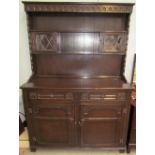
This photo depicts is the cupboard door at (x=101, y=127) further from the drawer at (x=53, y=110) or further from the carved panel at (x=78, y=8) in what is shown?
the carved panel at (x=78, y=8)

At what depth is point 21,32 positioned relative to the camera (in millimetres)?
2240

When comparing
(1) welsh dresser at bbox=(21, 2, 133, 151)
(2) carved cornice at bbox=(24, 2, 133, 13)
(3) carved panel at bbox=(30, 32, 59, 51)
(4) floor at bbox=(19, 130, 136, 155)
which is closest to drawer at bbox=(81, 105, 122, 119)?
(1) welsh dresser at bbox=(21, 2, 133, 151)

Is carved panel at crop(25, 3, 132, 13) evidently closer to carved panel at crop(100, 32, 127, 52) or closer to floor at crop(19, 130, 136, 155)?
carved panel at crop(100, 32, 127, 52)

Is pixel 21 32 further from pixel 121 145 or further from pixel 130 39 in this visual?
pixel 121 145

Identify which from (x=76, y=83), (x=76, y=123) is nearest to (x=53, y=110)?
(x=76, y=123)

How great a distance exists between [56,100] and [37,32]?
2.95ft

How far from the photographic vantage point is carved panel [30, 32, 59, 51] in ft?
6.81

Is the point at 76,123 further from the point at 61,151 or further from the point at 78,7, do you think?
the point at 78,7

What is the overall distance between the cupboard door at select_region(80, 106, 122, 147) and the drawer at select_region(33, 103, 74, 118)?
0.18m

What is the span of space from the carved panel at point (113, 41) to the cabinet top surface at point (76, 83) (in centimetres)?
41

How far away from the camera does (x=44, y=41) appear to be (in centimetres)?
210
